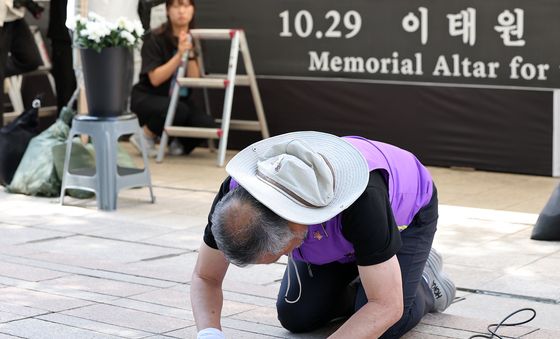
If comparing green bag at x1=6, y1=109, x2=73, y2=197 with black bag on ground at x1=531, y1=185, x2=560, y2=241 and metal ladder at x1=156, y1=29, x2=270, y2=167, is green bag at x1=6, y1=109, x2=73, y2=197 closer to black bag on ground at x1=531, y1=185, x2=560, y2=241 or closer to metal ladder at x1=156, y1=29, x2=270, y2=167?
metal ladder at x1=156, y1=29, x2=270, y2=167

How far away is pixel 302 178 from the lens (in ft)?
9.89

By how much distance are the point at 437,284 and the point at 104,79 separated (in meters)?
3.02

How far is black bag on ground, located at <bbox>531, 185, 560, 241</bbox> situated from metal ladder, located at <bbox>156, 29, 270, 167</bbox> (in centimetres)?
310

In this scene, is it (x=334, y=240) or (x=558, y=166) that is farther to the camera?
(x=558, y=166)

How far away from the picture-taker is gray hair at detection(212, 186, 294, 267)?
9.73 ft

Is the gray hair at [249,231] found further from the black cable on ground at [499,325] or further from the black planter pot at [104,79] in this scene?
the black planter pot at [104,79]

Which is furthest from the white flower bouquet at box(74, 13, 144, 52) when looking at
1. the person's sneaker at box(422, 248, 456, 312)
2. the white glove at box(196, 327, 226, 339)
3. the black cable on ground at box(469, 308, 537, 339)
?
the white glove at box(196, 327, 226, 339)

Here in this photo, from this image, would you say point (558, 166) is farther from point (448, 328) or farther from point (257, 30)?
point (448, 328)

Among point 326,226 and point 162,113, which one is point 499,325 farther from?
point 162,113

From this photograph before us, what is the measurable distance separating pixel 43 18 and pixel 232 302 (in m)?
6.06

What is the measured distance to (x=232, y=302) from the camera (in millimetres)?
4422

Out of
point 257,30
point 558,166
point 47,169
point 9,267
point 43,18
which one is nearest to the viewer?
point 9,267

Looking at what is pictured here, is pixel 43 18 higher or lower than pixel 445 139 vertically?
higher

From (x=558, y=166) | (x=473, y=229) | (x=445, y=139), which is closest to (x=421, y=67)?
(x=445, y=139)
